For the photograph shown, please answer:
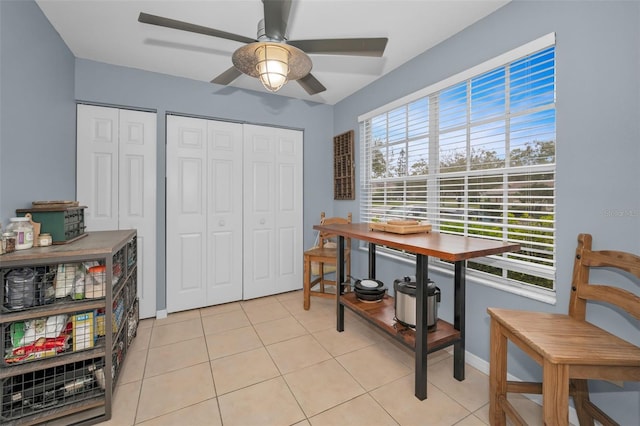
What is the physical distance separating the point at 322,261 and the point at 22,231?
7.65 ft

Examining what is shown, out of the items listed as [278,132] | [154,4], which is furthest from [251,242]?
[154,4]

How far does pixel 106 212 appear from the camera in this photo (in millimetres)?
2721

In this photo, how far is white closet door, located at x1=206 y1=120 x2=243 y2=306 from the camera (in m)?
3.20

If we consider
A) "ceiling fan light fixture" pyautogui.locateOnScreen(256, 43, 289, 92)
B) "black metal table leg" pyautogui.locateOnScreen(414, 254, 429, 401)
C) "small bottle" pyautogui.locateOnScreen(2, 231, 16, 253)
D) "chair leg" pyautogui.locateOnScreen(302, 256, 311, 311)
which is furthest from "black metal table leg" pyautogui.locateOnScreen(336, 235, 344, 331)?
"small bottle" pyautogui.locateOnScreen(2, 231, 16, 253)

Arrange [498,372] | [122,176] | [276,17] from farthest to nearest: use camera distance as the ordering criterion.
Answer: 1. [122,176]
2. [498,372]
3. [276,17]

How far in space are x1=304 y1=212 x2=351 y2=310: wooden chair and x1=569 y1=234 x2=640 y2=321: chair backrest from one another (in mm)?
1940

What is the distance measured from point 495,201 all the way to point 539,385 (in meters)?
1.13

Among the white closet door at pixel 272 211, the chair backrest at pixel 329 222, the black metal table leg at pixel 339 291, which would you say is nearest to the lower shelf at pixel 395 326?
the black metal table leg at pixel 339 291

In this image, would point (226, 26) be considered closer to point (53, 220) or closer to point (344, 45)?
point (344, 45)

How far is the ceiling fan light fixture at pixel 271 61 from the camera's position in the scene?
4.73ft

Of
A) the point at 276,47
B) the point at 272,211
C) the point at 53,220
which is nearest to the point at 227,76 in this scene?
the point at 276,47

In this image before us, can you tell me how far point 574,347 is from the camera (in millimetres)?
1156

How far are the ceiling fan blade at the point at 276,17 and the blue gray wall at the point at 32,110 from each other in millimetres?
1567

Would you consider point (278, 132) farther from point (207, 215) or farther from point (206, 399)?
point (206, 399)
